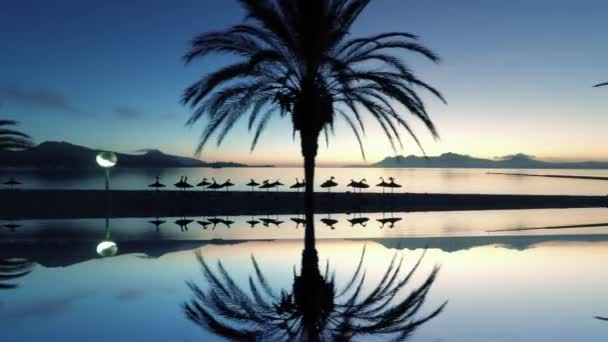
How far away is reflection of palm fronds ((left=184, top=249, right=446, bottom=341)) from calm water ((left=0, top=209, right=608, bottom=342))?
138 millimetres

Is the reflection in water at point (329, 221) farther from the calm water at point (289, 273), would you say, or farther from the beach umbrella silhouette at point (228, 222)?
the beach umbrella silhouette at point (228, 222)

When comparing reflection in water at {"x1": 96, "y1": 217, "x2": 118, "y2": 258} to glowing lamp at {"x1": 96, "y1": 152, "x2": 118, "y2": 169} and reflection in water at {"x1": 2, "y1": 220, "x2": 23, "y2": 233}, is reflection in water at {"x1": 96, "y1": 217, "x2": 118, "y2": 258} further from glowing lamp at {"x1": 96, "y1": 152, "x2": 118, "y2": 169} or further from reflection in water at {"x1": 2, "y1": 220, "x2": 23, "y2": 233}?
glowing lamp at {"x1": 96, "y1": 152, "x2": 118, "y2": 169}

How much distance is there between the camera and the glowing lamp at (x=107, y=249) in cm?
Answer: 955

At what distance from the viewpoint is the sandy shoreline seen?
18.3 m

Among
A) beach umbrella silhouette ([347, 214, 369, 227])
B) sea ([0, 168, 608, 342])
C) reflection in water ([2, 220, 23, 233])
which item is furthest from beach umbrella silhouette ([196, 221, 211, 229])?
reflection in water ([2, 220, 23, 233])

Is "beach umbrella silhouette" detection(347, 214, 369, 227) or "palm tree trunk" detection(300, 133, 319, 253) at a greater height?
"palm tree trunk" detection(300, 133, 319, 253)

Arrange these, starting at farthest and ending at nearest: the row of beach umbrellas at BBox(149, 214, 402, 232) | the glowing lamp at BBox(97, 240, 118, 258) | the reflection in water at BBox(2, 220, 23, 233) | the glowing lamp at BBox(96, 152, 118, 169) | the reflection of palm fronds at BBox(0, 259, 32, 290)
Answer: the glowing lamp at BBox(96, 152, 118, 169) < the row of beach umbrellas at BBox(149, 214, 402, 232) < the reflection in water at BBox(2, 220, 23, 233) < the glowing lamp at BBox(97, 240, 118, 258) < the reflection of palm fronds at BBox(0, 259, 32, 290)

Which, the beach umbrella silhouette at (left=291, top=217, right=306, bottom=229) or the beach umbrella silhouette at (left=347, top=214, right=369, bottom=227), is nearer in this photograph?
the beach umbrella silhouette at (left=291, top=217, right=306, bottom=229)

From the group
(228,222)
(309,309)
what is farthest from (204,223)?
(309,309)

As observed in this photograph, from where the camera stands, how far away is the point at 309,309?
5.84 meters

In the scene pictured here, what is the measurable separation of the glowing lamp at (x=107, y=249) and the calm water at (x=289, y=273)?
184 millimetres

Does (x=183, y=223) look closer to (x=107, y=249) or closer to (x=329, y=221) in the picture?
(x=329, y=221)

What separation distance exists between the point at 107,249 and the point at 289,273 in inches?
174

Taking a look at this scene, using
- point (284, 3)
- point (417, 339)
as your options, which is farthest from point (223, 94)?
point (417, 339)
